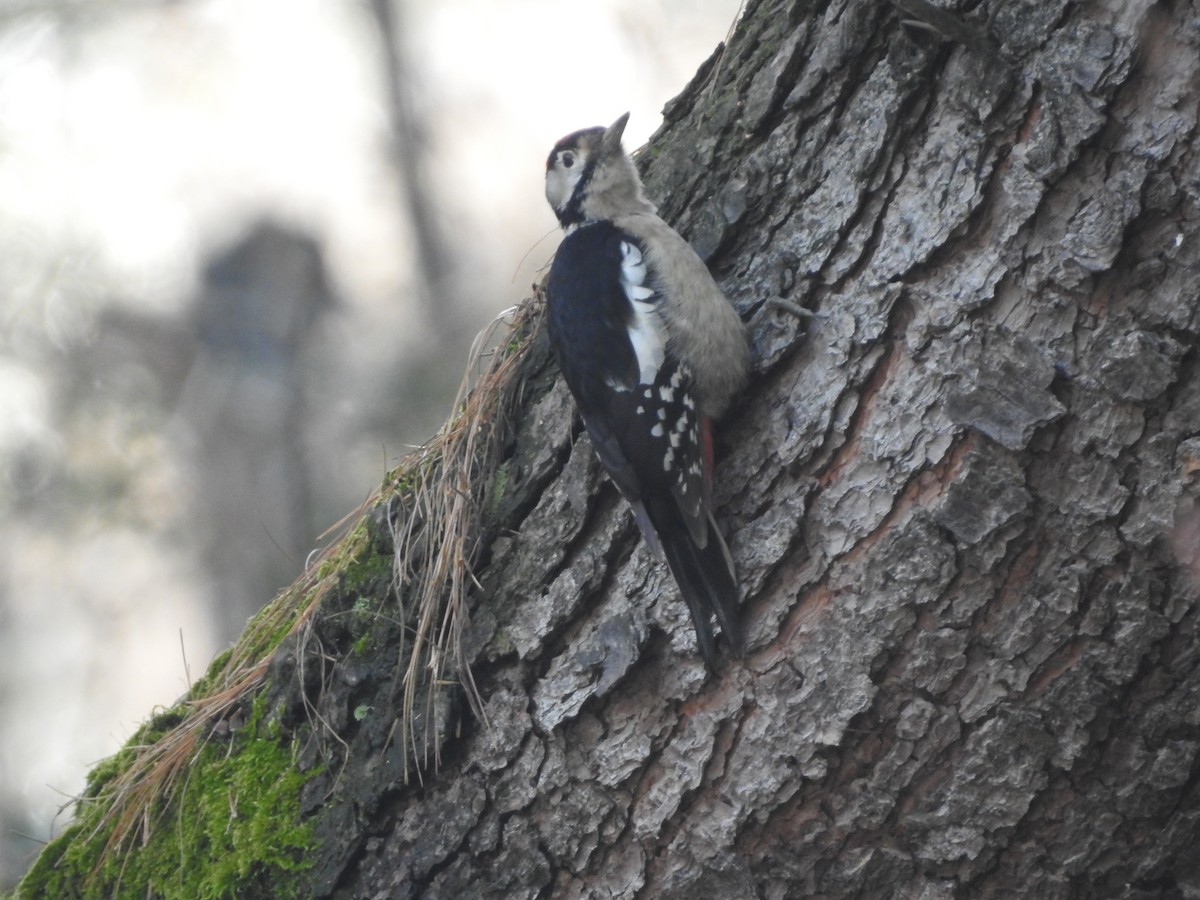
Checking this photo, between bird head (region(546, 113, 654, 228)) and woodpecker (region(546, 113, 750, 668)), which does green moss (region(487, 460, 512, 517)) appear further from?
bird head (region(546, 113, 654, 228))

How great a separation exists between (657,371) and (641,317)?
0.59ft

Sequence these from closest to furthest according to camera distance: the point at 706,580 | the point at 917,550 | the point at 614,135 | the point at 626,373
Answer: the point at 917,550 < the point at 706,580 < the point at 626,373 < the point at 614,135

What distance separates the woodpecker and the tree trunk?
0.23ft

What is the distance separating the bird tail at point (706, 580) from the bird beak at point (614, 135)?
4.78ft

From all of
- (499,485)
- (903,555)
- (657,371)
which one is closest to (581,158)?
(657,371)

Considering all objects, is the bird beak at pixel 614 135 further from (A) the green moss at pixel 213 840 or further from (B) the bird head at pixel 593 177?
(A) the green moss at pixel 213 840

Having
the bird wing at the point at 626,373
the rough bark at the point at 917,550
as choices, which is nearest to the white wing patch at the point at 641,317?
the bird wing at the point at 626,373

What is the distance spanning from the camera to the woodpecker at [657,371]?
1977mm

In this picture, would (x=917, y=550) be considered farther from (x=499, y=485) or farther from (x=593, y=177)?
(x=593, y=177)

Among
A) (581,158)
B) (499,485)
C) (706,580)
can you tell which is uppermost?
(581,158)

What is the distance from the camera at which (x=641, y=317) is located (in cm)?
254

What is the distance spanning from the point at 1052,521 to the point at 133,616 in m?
6.04

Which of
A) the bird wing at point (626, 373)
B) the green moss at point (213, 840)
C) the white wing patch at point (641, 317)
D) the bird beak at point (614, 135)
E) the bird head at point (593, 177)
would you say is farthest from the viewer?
the bird beak at point (614, 135)

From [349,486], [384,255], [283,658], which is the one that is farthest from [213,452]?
[283,658]
